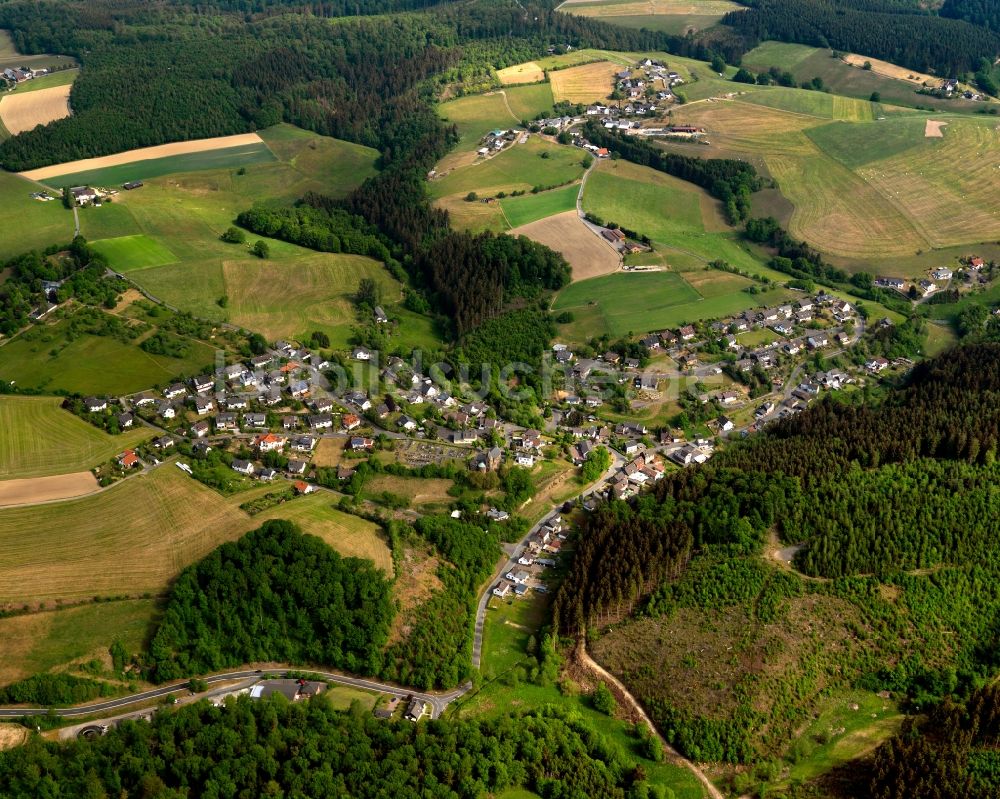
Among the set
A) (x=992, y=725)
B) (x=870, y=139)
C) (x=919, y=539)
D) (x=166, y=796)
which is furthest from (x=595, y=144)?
(x=166, y=796)

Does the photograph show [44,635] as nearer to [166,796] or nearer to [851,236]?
[166,796]

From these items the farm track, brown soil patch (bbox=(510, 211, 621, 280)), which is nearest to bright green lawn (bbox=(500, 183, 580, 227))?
brown soil patch (bbox=(510, 211, 621, 280))

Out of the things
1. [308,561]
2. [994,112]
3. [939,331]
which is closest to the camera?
[308,561]

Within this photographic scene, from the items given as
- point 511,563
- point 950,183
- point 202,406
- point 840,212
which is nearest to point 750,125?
point 840,212

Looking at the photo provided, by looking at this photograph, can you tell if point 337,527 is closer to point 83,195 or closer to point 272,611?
point 272,611

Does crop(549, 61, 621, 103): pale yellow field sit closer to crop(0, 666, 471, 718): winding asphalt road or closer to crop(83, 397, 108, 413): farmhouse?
crop(83, 397, 108, 413): farmhouse

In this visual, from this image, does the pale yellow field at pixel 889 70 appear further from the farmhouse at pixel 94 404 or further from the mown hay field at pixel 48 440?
the mown hay field at pixel 48 440
